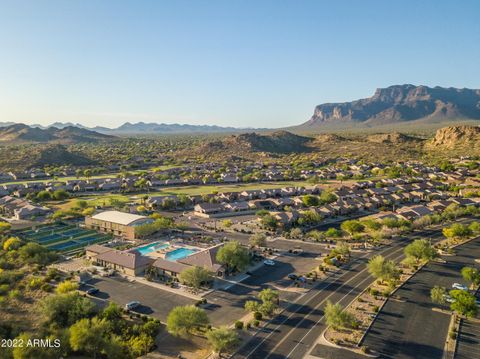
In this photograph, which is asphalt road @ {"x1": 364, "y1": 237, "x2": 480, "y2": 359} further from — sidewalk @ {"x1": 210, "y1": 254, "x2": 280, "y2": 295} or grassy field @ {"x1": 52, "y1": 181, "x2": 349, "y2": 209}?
grassy field @ {"x1": 52, "y1": 181, "x2": 349, "y2": 209}

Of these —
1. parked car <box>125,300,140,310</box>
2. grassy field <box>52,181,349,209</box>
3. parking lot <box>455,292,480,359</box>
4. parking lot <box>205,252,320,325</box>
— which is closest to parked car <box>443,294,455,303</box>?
parking lot <box>455,292,480,359</box>

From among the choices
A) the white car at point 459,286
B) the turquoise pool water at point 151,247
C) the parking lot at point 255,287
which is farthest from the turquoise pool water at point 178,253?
the white car at point 459,286

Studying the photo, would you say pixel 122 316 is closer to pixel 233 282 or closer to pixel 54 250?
pixel 233 282

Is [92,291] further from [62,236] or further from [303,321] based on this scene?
[62,236]

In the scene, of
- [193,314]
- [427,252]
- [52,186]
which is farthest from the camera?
[52,186]

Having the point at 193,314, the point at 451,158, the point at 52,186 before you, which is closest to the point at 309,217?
the point at 193,314

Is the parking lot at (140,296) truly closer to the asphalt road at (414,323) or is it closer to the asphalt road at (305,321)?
the asphalt road at (305,321)
